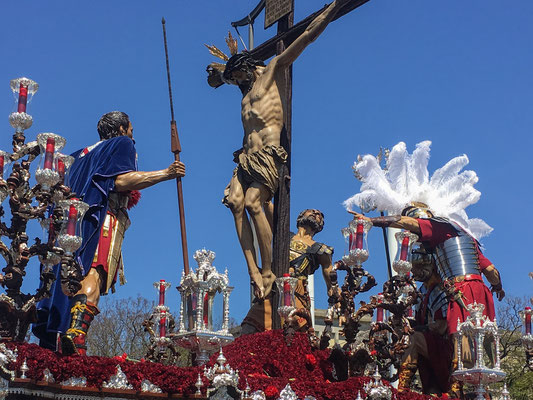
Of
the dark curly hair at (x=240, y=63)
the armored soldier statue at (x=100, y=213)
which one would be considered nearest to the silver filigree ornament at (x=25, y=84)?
the armored soldier statue at (x=100, y=213)

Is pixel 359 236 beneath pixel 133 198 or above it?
beneath

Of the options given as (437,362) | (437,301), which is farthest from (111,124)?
(437,362)

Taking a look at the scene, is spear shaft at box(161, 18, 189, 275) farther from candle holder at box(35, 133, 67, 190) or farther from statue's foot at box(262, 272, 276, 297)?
candle holder at box(35, 133, 67, 190)

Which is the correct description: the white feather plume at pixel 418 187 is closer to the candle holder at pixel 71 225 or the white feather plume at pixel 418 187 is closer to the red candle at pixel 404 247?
the red candle at pixel 404 247

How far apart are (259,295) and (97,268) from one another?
2435mm

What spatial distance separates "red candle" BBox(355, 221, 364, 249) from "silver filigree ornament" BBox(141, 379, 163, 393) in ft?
12.6

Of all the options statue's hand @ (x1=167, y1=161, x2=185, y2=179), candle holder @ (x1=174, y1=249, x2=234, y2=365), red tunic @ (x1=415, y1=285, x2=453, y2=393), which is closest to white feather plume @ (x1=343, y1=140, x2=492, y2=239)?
red tunic @ (x1=415, y1=285, x2=453, y2=393)

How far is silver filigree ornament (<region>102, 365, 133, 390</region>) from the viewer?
340 inches

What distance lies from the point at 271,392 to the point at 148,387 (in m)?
1.36

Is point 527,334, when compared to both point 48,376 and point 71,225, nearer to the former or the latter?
point 71,225

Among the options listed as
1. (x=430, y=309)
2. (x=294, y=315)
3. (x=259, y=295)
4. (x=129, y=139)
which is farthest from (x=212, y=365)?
(x=430, y=309)

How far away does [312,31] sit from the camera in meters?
12.7

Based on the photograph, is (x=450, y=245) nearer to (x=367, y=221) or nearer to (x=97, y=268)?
(x=367, y=221)

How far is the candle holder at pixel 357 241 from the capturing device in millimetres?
11492
